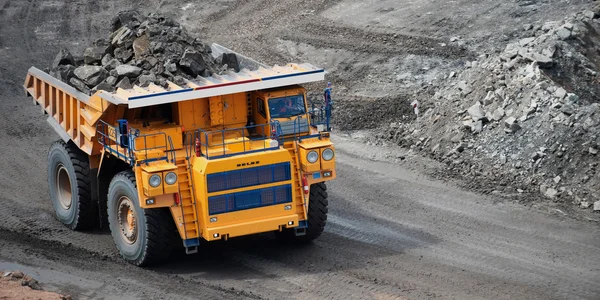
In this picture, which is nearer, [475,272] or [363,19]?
[475,272]

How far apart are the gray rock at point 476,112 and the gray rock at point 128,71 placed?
7177 millimetres

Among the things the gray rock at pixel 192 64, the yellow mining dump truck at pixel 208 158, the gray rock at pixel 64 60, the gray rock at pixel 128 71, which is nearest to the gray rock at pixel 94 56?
the gray rock at pixel 64 60

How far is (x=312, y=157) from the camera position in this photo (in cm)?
1522

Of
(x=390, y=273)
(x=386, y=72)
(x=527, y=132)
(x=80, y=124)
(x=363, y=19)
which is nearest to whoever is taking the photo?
(x=390, y=273)

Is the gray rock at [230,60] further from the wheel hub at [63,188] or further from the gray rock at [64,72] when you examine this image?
the wheel hub at [63,188]

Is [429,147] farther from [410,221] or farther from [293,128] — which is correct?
[293,128]

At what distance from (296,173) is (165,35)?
3.20 metres

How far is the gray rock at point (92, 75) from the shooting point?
16.2 m

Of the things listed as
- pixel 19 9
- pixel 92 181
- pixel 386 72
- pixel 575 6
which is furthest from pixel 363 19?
pixel 92 181

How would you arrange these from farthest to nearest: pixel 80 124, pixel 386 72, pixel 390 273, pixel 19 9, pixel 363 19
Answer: pixel 19 9, pixel 363 19, pixel 386 72, pixel 80 124, pixel 390 273

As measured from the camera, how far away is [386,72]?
81.3 ft

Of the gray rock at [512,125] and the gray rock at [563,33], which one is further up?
the gray rock at [563,33]

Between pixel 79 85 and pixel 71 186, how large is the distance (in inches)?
71.4

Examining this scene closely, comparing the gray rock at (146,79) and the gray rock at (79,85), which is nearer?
the gray rock at (146,79)
